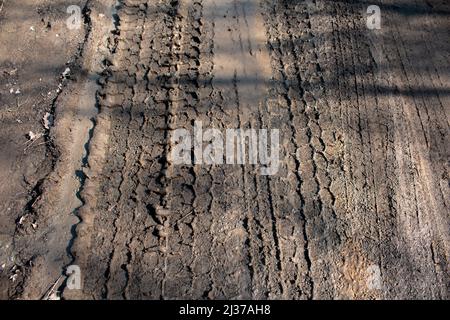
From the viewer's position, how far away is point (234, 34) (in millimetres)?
4367

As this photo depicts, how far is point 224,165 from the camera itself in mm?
3523

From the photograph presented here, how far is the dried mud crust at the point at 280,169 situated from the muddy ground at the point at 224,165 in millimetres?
11

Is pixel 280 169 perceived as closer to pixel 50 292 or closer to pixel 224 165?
pixel 224 165

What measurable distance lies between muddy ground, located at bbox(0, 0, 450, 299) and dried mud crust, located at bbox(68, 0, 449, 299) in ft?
0.04

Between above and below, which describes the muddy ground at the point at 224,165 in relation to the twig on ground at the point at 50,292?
above

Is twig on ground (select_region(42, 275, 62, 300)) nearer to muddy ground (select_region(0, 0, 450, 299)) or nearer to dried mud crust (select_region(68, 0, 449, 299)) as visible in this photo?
muddy ground (select_region(0, 0, 450, 299))

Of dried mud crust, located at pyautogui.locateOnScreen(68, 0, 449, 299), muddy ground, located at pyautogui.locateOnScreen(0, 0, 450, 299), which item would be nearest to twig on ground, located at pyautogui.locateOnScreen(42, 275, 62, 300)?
muddy ground, located at pyautogui.locateOnScreen(0, 0, 450, 299)

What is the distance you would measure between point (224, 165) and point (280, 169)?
1.39ft

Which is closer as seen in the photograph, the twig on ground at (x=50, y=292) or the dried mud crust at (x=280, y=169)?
the twig on ground at (x=50, y=292)

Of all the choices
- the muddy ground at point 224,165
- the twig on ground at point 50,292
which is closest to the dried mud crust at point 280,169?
the muddy ground at point 224,165

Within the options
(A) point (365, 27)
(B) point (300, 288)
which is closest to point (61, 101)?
(B) point (300, 288)

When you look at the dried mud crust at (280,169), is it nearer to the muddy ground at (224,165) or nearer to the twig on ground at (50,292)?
the muddy ground at (224,165)

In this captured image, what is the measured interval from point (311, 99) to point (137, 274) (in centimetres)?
203

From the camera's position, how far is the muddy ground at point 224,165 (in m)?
3.07
